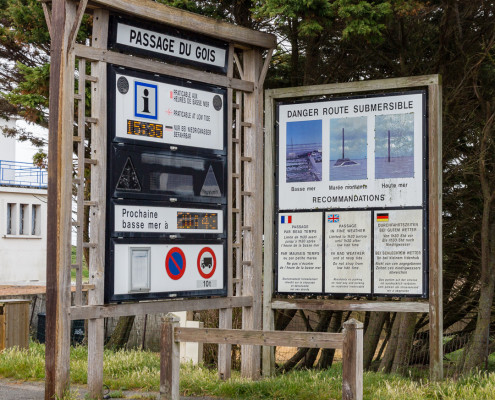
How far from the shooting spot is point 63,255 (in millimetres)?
8883

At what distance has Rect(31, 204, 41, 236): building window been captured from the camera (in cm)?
4809

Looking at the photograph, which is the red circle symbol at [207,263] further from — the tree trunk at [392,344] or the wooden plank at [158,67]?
the tree trunk at [392,344]

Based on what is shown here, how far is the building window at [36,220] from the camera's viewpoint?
158 feet

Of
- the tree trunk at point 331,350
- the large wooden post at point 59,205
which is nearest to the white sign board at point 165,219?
the large wooden post at point 59,205

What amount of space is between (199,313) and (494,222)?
213 inches

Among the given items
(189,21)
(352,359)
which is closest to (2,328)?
(189,21)

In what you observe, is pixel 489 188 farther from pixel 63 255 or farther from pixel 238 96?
pixel 63 255

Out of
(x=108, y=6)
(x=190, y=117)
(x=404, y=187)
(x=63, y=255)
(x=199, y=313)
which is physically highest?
(x=108, y=6)

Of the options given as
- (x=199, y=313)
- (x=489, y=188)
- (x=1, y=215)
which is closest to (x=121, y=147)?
(x=199, y=313)

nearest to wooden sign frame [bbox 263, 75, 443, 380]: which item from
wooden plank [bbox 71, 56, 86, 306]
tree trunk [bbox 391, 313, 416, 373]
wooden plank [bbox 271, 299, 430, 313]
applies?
wooden plank [bbox 271, 299, 430, 313]

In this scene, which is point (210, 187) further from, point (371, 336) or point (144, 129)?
point (371, 336)

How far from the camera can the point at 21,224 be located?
1893 inches

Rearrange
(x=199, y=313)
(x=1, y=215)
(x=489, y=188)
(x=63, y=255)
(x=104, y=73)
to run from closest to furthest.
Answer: (x=63, y=255), (x=104, y=73), (x=489, y=188), (x=199, y=313), (x=1, y=215)

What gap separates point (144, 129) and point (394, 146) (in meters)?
3.33
